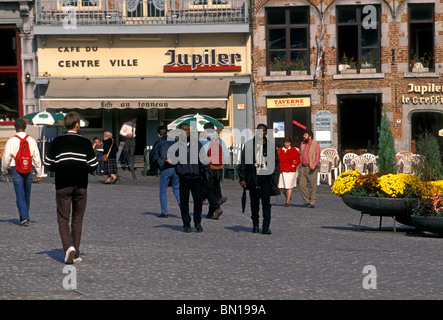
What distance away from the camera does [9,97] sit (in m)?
31.9

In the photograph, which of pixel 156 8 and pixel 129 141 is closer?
pixel 129 141

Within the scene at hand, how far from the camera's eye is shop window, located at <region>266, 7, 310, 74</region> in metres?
31.0

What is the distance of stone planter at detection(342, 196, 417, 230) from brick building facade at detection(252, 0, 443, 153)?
15.3m


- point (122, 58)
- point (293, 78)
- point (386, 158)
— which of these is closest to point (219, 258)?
point (386, 158)

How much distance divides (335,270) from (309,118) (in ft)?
68.7

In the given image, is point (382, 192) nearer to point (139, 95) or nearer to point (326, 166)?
point (326, 166)

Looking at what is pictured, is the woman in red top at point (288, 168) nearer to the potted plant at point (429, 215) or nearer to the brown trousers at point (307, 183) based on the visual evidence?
the brown trousers at point (307, 183)

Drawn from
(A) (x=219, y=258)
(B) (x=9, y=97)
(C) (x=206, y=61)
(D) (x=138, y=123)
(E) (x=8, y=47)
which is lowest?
(A) (x=219, y=258)

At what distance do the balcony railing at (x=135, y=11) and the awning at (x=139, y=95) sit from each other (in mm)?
2186

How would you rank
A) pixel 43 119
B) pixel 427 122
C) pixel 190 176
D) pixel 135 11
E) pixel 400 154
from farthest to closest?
pixel 135 11 → pixel 427 122 → pixel 400 154 → pixel 43 119 → pixel 190 176

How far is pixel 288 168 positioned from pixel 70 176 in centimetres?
1043

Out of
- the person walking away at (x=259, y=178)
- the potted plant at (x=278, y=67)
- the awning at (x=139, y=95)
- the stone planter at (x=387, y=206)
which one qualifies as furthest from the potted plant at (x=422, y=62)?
the person walking away at (x=259, y=178)

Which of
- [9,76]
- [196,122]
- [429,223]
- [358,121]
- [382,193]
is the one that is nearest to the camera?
[429,223]

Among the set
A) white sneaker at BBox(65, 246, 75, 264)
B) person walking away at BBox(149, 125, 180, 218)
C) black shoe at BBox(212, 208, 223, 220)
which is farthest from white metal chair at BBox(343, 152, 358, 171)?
white sneaker at BBox(65, 246, 75, 264)
